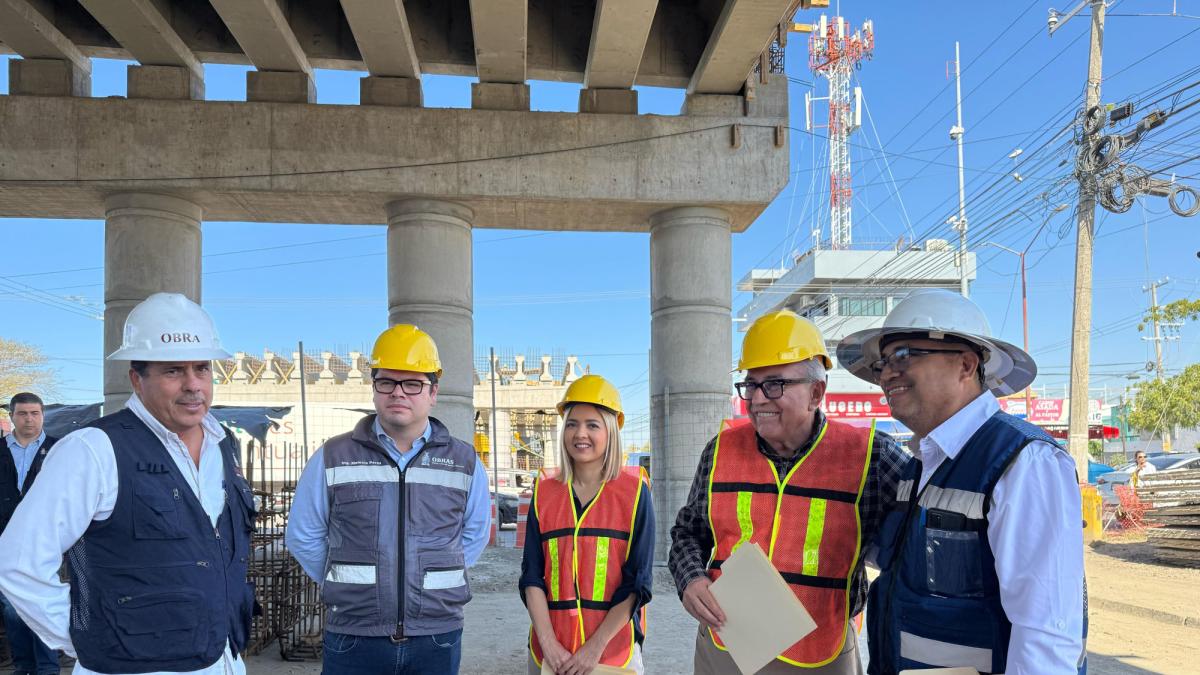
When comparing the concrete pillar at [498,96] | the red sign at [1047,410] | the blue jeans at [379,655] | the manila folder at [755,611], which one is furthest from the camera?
the red sign at [1047,410]

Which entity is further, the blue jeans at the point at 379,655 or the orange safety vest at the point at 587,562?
the orange safety vest at the point at 587,562

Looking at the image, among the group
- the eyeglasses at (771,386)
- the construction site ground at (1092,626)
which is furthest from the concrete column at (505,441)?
the eyeglasses at (771,386)

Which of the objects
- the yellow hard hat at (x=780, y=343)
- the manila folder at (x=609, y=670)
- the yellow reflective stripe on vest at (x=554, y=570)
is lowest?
the manila folder at (x=609, y=670)

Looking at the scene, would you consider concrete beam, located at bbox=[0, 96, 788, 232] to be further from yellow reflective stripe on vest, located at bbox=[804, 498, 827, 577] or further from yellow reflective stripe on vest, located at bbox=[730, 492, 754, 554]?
yellow reflective stripe on vest, located at bbox=[804, 498, 827, 577]

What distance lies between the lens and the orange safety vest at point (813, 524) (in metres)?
2.95

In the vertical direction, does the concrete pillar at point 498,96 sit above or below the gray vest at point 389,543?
above

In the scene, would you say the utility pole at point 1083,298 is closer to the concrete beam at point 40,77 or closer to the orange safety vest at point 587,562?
the orange safety vest at point 587,562

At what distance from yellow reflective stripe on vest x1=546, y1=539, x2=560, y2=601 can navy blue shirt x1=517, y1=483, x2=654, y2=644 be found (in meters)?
0.05

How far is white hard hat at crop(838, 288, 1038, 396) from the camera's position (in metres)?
2.44

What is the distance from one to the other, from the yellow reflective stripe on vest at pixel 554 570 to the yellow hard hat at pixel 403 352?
37.4 inches

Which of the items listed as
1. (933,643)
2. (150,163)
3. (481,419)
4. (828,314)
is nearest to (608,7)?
(150,163)

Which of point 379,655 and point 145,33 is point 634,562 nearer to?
point 379,655

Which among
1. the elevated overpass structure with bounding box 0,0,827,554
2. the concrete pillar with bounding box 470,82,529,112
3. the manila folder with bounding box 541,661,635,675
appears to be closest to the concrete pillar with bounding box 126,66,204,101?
the elevated overpass structure with bounding box 0,0,827,554

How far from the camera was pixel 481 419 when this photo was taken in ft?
153
